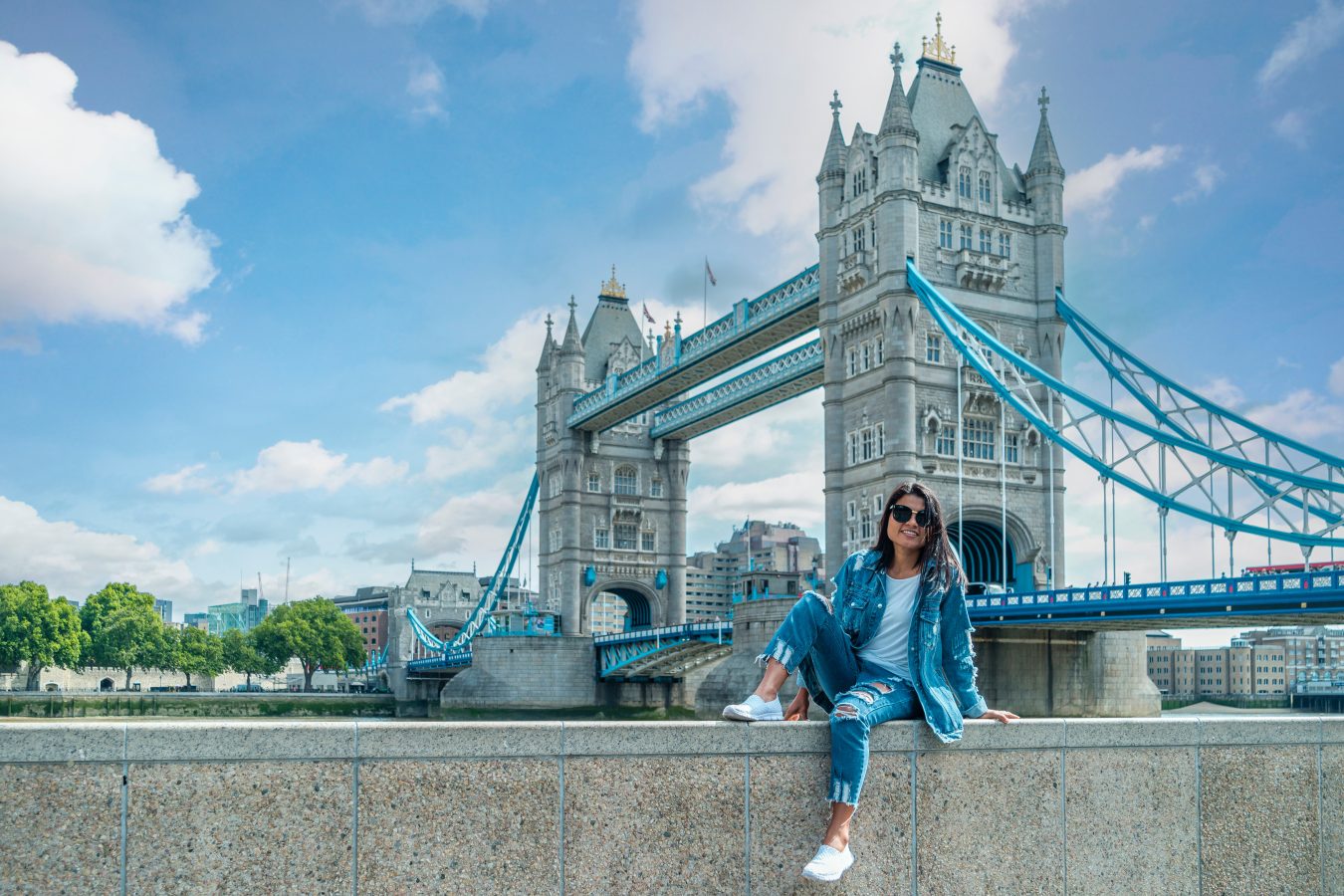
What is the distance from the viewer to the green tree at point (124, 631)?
240ft

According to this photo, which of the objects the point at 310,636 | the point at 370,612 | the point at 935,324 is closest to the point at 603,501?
the point at 935,324

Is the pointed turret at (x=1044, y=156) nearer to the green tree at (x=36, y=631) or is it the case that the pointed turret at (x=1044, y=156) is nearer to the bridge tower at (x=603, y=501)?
the bridge tower at (x=603, y=501)

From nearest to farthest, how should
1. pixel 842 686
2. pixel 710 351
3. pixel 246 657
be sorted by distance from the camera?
1. pixel 842 686
2. pixel 710 351
3. pixel 246 657

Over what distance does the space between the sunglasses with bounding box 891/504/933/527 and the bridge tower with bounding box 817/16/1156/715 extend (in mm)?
30121

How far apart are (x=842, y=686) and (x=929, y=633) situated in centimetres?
41

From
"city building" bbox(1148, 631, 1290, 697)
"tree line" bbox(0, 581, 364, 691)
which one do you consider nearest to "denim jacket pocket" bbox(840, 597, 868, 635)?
"tree line" bbox(0, 581, 364, 691)

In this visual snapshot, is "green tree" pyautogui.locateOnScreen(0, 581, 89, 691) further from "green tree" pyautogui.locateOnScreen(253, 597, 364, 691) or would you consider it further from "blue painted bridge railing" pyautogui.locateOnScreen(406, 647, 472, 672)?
"blue painted bridge railing" pyautogui.locateOnScreen(406, 647, 472, 672)

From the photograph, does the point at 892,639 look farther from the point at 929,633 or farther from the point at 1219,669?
the point at 1219,669

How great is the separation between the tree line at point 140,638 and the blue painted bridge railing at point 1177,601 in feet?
176

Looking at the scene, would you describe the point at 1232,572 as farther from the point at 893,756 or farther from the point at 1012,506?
the point at 893,756

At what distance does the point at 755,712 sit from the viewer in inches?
204

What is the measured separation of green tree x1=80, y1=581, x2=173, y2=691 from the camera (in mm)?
73125

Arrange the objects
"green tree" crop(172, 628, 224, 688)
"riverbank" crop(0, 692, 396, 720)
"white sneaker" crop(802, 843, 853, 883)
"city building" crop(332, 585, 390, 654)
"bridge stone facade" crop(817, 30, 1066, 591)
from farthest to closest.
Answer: "city building" crop(332, 585, 390, 654) < "green tree" crop(172, 628, 224, 688) < "riverbank" crop(0, 692, 396, 720) < "bridge stone facade" crop(817, 30, 1066, 591) < "white sneaker" crop(802, 843, 853, 883)

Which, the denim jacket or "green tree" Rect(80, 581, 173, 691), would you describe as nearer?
the denim jacket
